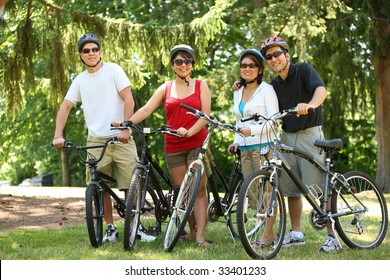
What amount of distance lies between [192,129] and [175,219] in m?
0.80

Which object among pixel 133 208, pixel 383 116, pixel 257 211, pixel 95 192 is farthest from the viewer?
pixel 383 116

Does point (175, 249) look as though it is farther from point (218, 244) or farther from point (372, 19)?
point (372, 19)

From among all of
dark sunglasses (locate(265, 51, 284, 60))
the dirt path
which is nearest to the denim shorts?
dark sunglasses (locate(265, 51, 284, 60))

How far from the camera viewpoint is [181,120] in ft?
19.3

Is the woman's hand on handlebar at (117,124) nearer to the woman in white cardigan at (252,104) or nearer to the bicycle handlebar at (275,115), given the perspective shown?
the woman in white cardigan at (252,104)

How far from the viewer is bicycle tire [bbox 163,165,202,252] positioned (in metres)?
5.46

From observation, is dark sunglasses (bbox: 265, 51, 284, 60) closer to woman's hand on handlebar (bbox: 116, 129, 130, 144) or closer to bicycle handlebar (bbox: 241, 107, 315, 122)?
bicycle handlebar (bbox: 241, 107, 315, 122)

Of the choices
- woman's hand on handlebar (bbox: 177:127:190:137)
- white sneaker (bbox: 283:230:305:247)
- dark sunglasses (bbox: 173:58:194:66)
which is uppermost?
dark sunglasses (bbox: 173:58:194:66)

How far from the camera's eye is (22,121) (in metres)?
26.0

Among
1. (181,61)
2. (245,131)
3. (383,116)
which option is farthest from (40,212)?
(383,116)

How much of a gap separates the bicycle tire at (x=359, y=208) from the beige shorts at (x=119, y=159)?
1.93 m

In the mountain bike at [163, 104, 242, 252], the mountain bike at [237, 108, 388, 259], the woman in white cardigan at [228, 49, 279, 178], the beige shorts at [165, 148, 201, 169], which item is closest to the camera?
the mountain bike at [237, 108, 388, 259]

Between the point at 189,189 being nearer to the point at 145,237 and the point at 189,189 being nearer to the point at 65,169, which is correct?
the point at 145,237

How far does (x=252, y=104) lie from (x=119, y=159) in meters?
1.43
